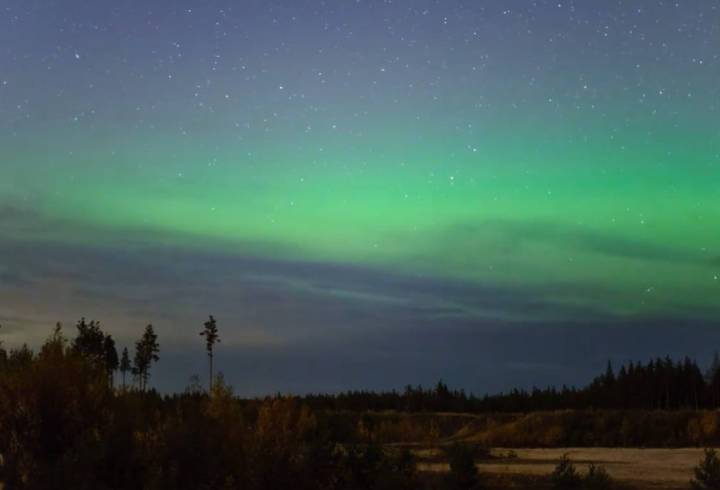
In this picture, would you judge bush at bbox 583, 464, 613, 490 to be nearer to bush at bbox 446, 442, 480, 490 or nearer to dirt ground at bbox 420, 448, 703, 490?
dirt ground at bbox 420, 448, 703, 490

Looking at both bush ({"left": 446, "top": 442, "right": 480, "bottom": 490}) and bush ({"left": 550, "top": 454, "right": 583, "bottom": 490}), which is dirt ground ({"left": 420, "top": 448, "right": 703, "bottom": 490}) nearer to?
bush ({"left": 550, "top": 454, "right": 583, "bottom": 490})

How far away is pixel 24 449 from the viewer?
2258 cm

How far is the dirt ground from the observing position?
25.2 meters

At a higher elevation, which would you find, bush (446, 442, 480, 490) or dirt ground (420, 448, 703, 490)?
bush (446, 442, 480, 490)

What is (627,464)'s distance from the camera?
32219 mm

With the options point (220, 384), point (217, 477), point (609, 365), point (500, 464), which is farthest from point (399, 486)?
point (609, 365)

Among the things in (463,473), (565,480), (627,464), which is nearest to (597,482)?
(565,480)

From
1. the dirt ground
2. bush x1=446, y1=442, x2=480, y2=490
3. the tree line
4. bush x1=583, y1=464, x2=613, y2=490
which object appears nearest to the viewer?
bush x1=583, y1=464, x2=613, y2=490

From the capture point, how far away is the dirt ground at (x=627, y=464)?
25.2 meters

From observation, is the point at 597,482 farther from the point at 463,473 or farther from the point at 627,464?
the point at 627,464

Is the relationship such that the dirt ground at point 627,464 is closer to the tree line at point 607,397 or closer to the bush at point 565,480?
the bush at point 565,480

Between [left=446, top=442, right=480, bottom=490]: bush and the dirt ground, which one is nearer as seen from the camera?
[left=446, top=442, right=480, bottom=490]: bush

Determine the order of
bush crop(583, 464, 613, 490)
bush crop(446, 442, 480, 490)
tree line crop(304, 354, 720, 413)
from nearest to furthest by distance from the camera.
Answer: bush crop(583, 464, 613, 490)
bush crop(446, 442, 480, 490)
tree line crop(304, 354, 720, 413)

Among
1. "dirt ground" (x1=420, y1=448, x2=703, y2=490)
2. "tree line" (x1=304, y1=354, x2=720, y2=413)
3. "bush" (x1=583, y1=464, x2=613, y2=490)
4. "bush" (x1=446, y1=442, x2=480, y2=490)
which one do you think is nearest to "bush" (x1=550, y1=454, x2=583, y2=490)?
"bush" (x1=583, y1=464, x2=613, y2=490)
